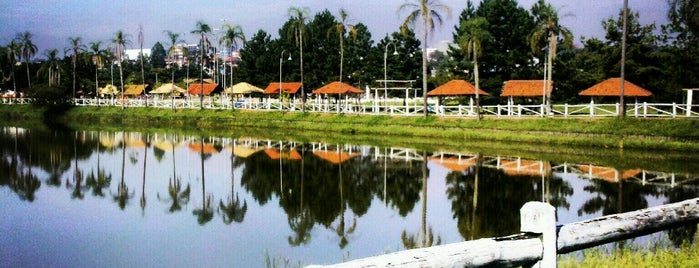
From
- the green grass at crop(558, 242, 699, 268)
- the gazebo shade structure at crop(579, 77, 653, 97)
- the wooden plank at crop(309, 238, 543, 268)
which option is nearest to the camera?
the wooden plank at crop(309, 238, 543, 268)

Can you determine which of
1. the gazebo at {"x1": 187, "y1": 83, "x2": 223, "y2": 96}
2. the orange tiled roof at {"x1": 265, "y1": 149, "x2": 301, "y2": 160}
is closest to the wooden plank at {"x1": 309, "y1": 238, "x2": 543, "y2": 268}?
the orange tiled roof at {"x1": 265, "y1": 149, "x2": 301, "y2": 160}

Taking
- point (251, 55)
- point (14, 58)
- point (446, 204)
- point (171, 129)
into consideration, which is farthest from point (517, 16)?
point (14, 58)

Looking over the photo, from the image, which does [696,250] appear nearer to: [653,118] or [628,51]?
[653,118]

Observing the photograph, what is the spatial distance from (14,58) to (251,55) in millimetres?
32247

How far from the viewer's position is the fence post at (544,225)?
5148mm

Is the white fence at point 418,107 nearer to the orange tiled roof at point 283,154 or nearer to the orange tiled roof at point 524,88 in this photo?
the orange tiled roof at point 524,88

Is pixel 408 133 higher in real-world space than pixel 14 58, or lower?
lower

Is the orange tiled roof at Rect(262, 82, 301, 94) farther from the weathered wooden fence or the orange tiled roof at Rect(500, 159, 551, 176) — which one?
the weathered wooden fence

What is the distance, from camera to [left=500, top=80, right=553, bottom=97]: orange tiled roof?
46.6 metres

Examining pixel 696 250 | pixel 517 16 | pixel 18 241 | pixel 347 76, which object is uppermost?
pixel 517 16

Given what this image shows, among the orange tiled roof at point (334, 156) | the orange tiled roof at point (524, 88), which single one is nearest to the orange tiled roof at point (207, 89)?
the orange tiled roof at point (524, 88)

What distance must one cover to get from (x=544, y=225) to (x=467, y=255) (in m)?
0.80

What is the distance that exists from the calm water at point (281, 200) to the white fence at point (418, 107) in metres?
8.93

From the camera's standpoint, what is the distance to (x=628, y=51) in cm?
4859
